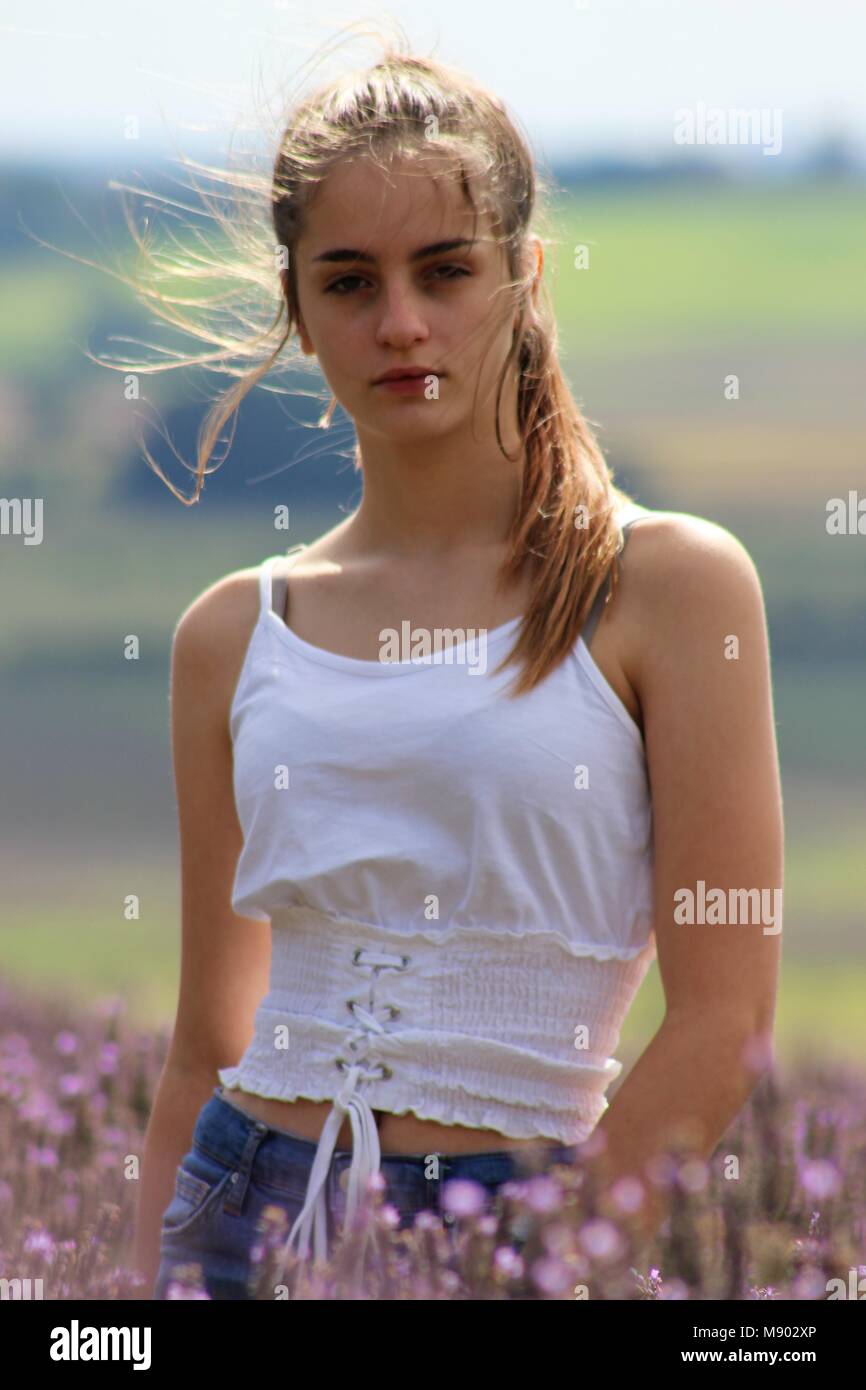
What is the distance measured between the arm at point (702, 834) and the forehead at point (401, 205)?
55 cm

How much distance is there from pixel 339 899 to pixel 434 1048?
25cm

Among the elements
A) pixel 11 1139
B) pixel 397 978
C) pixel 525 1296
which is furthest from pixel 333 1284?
pixel 11 1139

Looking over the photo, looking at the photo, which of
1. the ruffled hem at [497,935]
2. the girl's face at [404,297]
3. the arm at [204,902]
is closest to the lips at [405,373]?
the girl's face at [404,297]

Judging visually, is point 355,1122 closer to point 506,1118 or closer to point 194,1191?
point 506,1118

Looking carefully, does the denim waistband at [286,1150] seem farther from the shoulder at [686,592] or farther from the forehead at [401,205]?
the forehead at [401,205]

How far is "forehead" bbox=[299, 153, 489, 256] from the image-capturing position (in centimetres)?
244

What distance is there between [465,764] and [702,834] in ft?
1.04

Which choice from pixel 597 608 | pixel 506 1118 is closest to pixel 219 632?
pixel 597 608

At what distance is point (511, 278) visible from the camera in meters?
2.57

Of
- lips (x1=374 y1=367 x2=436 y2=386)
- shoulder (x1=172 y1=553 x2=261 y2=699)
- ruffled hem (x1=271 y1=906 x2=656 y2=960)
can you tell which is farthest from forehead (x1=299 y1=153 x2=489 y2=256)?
ruffled hem (x1=271 y1=906 x2=656 y2=960)

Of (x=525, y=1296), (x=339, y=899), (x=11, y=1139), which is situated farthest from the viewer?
(x=11, y=1139)

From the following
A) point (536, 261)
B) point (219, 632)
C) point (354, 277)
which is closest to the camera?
point (354, 277)

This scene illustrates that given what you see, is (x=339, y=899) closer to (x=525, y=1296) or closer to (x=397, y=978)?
(x=397, y=978)

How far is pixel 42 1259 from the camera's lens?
100 inches
